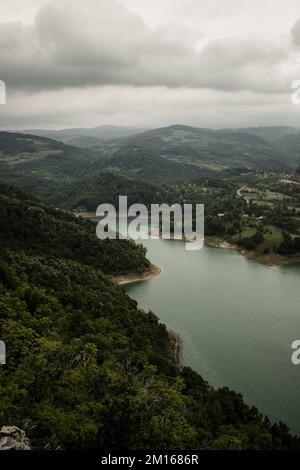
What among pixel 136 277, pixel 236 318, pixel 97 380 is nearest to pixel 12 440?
pixel 97 380

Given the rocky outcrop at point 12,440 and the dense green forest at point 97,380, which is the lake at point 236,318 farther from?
the rocky outcrop at point 12,440

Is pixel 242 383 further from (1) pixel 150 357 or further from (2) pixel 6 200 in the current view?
(2) pixel 6 200

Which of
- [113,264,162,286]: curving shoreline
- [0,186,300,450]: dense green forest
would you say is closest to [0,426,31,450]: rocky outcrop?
[0,186,300,450]: dense green forest

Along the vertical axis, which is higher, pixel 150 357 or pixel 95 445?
pixel 95 445

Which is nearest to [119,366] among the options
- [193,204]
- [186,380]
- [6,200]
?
[186,380]

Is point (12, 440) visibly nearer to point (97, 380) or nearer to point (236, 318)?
point (97, 380)

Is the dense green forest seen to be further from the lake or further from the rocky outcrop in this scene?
the lake

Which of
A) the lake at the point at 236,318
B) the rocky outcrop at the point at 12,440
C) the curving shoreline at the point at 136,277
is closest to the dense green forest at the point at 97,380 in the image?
the rocky outcrop at the point at 12,440
